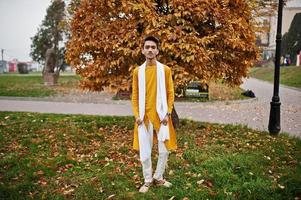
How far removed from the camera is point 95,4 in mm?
7418

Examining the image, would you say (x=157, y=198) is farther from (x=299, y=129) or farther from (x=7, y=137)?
(x=299, y=129)

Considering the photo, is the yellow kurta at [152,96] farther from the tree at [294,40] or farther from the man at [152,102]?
the tree at [294,40]

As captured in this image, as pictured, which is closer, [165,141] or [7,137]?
[165,141]

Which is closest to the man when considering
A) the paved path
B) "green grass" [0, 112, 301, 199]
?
"green grass" [0, 112, 301, 199]

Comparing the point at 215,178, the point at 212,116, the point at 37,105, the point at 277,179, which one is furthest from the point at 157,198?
the point at 37,105

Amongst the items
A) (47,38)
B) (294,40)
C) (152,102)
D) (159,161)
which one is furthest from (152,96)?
(294,40)

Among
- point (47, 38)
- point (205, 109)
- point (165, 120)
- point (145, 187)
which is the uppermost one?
point (47, 38)

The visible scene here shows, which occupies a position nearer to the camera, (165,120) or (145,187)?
(165,120)

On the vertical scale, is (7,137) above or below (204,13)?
below

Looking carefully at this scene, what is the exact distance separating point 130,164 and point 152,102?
1.86 m

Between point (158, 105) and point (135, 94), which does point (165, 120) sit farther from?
point (135, 94)

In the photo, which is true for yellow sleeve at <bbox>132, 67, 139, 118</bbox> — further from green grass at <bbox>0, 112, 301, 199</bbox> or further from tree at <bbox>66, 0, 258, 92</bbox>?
tree at <bbox>66, 0, 258, 92</bbox>

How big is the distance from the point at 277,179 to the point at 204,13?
3.60m

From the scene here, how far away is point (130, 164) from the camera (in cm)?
616
